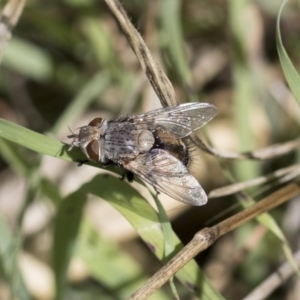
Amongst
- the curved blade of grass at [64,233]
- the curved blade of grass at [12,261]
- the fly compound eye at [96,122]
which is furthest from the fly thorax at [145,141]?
the curved blade of grass at [12,261]

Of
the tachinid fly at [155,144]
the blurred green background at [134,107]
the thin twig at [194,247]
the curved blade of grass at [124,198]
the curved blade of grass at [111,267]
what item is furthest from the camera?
the blurred green background at [134,107]

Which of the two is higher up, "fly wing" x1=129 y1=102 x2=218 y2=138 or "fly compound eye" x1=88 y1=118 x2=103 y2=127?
"fly compound eye" x1=88 y1=118 x2=103 y2=127

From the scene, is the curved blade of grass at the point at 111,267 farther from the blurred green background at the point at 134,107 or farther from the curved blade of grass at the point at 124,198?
the curved blade of grass at the point at 124,198

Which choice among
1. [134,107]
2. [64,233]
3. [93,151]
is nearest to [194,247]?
[93,151]

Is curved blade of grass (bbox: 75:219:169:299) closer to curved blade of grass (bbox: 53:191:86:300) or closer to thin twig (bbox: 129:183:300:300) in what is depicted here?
curved blade of grass (bbox: 53:191:86:300)

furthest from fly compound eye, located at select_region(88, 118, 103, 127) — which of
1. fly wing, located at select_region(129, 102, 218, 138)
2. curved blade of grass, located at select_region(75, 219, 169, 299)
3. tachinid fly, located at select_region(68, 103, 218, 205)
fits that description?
curved blade of grass, located at select_region(75, 219, 169, 299)

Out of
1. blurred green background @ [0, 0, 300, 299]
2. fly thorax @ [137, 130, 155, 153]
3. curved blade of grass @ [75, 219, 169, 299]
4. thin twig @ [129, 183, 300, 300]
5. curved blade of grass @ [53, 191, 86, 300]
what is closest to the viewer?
thin twig @ [129, 183, 300, 300]
